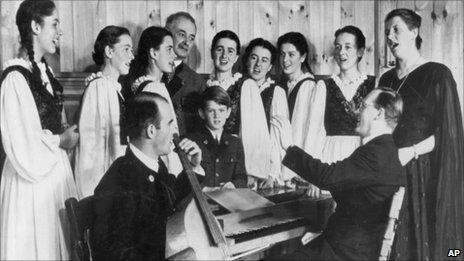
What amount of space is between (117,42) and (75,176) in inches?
16.7

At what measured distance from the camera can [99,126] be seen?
1788 mm

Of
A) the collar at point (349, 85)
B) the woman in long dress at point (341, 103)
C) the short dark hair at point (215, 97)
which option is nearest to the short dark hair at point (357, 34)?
the woman in long dress at point (341, 103)

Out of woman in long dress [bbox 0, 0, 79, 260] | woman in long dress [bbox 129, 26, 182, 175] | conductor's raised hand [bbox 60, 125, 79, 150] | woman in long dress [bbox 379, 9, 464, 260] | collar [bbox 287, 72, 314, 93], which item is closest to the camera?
woman in long dress [bbox 0, 0, 79, 260]

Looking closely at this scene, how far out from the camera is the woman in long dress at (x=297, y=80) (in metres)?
2.14

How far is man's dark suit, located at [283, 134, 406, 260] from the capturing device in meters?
1.66

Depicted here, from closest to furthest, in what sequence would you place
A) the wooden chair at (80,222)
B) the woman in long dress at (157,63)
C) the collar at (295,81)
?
the wooden chair at (80,222) → the woman in long dress at (157,63) → the collar at (295,81)

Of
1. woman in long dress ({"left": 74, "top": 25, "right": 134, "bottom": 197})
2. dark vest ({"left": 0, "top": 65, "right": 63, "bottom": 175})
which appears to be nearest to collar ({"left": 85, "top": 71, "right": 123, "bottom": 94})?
woman in long dress ({"left": 74, "top": 25, "right": 134, "bottom": 197})

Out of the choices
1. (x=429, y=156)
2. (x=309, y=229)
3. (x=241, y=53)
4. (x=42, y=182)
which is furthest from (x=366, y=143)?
(x=42, y=182)

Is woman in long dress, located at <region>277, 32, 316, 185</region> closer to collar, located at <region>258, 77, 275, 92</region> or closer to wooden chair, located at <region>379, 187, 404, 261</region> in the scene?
collar, located at <region>258, 77, 275, 92</region>

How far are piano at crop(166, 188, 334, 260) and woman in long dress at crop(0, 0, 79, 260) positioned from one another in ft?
1.28

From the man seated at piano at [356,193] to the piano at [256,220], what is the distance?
7 centimetres

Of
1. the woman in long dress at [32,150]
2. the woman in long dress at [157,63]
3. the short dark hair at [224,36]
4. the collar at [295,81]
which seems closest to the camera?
the woman in long dress at [32,150]

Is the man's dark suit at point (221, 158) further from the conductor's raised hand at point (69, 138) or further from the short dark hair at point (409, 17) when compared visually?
the short dark hair at point (409, 17)

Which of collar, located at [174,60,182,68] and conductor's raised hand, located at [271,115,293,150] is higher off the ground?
collar, located at [174,60,182,68]
